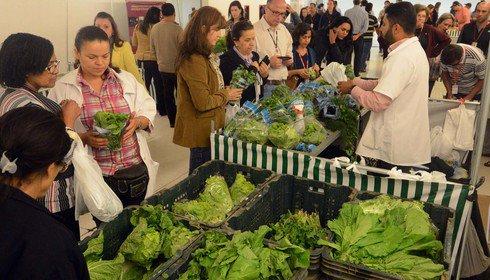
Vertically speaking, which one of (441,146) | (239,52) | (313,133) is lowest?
(441,146)

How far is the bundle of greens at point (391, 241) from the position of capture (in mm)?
1825

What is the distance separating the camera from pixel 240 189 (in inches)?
103

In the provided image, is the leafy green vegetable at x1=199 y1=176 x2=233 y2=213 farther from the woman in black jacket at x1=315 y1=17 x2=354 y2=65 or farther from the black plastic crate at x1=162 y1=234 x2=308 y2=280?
the woman in black jacket at x1=315 y1=17 x2=354 y2=65

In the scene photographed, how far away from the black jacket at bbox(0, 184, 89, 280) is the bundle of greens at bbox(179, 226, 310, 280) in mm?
644

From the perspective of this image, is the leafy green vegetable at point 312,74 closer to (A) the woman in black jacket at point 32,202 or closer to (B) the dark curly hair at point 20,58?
(B) the dark curly hair at point 20,58

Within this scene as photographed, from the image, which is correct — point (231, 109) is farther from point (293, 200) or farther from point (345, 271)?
point (345, 271)

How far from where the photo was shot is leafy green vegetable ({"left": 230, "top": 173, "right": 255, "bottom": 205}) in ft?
8.49

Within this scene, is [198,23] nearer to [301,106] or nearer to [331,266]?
[301,106]

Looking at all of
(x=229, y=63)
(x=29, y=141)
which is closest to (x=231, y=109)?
(x=229, y=63)

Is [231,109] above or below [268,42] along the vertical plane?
below

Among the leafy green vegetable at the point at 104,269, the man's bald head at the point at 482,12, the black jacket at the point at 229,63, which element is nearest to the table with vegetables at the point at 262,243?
the leafy green vegetable at the point at 104,269

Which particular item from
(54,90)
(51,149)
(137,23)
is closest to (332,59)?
(137,23)

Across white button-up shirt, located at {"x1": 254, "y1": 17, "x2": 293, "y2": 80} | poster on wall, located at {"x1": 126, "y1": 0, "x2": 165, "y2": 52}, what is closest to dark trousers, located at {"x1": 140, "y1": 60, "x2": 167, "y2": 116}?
poster on wall, located at {"x1": 126, "y1": 0, "x2": 165, "y2": 52}

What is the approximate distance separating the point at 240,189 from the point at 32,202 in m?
1.54
